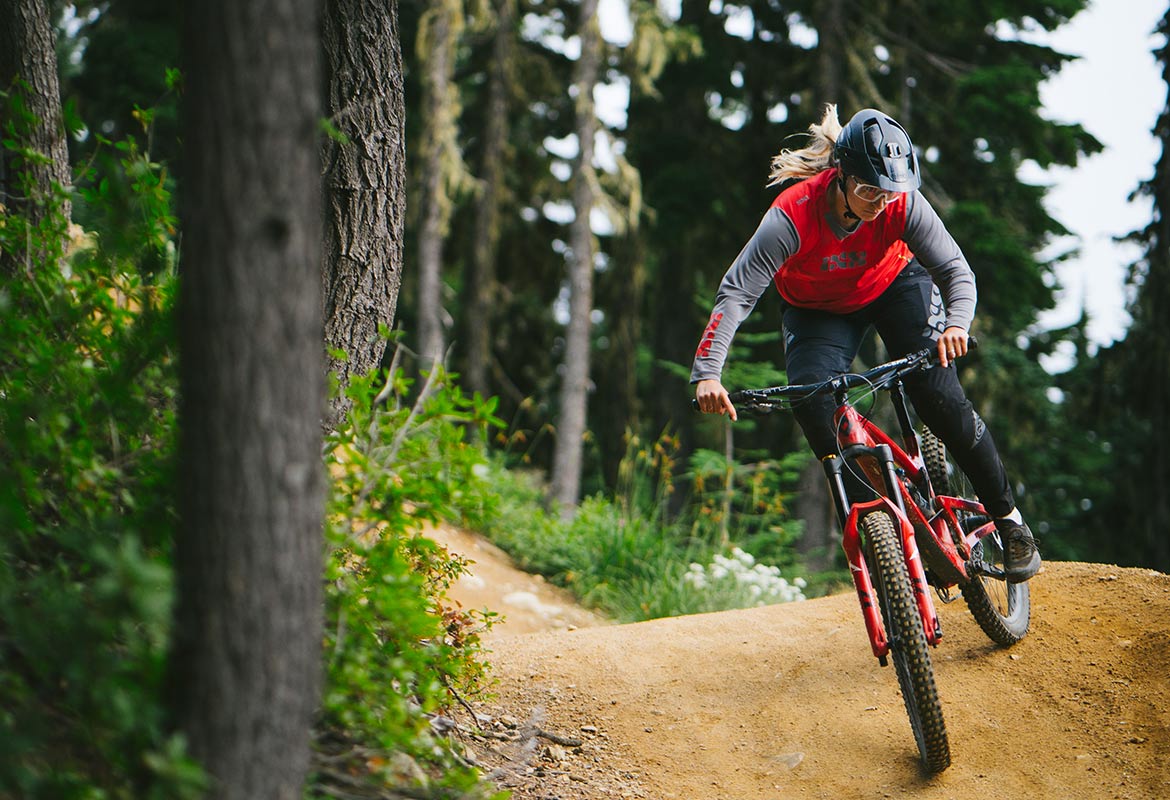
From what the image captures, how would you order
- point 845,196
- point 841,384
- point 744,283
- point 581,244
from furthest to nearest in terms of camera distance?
point 581,244, point 744,283, point 845,196, point 841,384

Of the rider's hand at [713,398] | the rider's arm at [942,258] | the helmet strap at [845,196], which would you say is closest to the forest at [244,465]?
the rider's hand at [713,398]

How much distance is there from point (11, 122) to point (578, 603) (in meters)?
6.35

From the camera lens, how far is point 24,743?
193 centimetres

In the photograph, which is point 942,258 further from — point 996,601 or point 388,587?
point 388,587

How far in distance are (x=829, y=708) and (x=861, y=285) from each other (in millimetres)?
1983

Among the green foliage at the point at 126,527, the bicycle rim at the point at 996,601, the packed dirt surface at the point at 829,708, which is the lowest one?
the packed dirt surface at the point at 829,708

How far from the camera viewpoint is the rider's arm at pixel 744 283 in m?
4.19

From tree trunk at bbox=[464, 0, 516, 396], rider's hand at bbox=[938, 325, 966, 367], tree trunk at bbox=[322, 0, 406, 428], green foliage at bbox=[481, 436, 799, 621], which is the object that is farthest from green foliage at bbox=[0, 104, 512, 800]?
tree trunk at bbox=[464, 0, 516, 396]

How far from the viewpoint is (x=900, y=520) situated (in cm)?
396

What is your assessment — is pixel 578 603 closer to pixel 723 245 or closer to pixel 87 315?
pixel 87 315

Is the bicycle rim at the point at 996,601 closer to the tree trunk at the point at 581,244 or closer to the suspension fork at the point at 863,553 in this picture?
the suspension fork at the point at 863,553

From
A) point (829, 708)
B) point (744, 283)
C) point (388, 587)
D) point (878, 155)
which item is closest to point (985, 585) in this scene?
point (829, 708)

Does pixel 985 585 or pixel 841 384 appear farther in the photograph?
pixel 985 585

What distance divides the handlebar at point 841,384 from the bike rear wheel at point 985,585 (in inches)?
26.3
